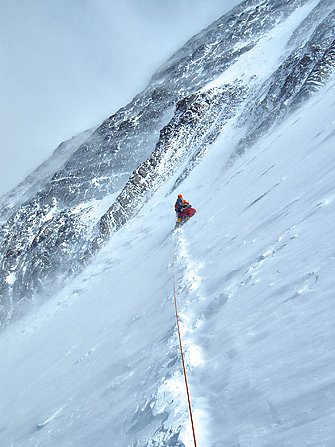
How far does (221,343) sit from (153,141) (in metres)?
50.1

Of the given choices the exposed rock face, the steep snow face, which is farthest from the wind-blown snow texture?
the exposed rock face

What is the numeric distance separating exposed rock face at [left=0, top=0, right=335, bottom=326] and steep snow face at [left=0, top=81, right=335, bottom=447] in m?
15.9

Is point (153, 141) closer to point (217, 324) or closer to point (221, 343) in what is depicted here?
point (217, 324)

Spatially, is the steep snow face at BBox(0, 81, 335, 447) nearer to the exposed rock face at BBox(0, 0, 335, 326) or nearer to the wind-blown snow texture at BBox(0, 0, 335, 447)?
the wind-blown snow texture at BBox(0, 0, 335, 447)

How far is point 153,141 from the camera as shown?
53.7m

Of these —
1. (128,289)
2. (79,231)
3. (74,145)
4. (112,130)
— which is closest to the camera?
(128,289)

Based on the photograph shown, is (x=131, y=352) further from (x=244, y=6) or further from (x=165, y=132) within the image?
(x=244, y=6)

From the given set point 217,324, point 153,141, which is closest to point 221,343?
point 217,324

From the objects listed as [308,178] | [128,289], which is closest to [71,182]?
[128,289]

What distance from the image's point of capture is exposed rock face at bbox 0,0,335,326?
32.3 meters

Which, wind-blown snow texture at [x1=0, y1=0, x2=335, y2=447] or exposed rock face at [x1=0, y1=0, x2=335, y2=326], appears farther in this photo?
exposed rock face at [x1=0, y1=0, x2=335, y2=326]

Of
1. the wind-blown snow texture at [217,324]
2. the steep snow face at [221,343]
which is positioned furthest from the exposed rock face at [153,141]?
the steep snow face at [221,343]

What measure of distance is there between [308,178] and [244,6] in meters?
84.3

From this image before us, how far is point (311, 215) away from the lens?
7500 millimetres
